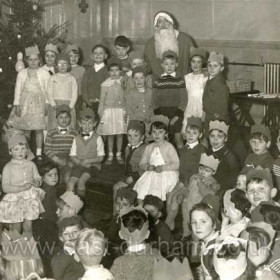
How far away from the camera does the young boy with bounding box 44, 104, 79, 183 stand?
27.7 feet

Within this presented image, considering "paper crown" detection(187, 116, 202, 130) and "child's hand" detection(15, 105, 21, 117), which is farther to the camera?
"child's hand" detection(15, 105, 21, 117)

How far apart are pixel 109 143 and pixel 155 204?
96.4 inches

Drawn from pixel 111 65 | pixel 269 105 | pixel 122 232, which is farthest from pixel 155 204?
pixel 269 105

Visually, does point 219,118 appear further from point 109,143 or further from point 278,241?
point 278,241

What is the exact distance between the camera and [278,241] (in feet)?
17.5

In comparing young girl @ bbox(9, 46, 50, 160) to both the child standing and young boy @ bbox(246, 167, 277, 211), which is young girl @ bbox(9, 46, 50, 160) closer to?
the child standing

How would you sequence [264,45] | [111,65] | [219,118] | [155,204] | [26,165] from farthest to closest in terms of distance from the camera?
[264,45], [111,65], [219,118], [26,165], [155,204]

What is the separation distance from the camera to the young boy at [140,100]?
8.77 metres

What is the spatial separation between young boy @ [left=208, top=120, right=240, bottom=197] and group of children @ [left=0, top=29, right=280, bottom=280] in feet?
0.04

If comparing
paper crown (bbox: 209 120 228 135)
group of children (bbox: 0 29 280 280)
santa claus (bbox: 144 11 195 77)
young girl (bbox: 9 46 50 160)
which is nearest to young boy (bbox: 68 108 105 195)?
group of children (bbox: 0 29 280 280)

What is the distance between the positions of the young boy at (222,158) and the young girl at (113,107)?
1798mm

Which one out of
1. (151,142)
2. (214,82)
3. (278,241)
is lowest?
(278,241)

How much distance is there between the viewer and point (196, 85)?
867cm

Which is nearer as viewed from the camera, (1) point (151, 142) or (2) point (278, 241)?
(2) point (278, 241)
